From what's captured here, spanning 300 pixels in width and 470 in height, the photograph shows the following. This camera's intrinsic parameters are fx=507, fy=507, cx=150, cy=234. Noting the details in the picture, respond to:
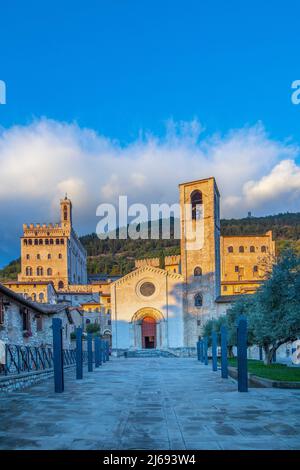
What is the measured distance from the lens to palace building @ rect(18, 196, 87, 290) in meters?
101

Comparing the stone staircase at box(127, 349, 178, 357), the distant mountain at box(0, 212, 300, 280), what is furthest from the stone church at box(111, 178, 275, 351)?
the distant mountain at box(0, 212, 300, 280)

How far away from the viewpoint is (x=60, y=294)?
286 feet

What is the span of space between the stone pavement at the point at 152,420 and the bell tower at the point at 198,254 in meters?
44.3

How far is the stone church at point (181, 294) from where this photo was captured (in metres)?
58.1

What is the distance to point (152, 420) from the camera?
8664 mm

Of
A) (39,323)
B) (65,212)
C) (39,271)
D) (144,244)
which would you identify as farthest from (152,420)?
(144,244)

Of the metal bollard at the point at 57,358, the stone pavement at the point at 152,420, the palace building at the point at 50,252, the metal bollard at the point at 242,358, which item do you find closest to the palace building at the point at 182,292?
the palace building at the point at 50,252

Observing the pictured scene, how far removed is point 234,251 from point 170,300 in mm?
39076

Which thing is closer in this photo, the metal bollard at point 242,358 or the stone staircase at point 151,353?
the metal bollard at point 242,358

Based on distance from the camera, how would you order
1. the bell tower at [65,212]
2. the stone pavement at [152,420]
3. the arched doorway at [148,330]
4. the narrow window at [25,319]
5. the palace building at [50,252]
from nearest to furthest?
the stone pavement at [152,420] < the narrow window at [25,319] < the arched doorway at [148,330] < the palace building at [50,252] < the bell tower at [65,212]

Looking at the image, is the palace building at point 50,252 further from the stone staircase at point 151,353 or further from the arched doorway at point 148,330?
the stone staircase at point 151,353

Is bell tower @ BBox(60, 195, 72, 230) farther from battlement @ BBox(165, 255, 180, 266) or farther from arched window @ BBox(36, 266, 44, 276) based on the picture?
battlement @ BBox(165, 255, 180, 266)

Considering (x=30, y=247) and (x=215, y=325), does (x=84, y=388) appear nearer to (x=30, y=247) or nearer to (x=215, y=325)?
(x=215, y=325)
